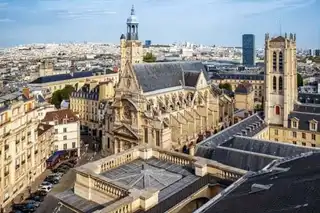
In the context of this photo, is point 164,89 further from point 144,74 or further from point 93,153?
point 93,153

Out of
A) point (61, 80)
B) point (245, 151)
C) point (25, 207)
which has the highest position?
point (61, 80)

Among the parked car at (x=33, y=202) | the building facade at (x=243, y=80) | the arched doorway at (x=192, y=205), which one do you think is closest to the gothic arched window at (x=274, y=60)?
the parked car at (x=33, y=202)

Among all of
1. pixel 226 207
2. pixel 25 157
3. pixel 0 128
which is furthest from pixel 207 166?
pixel 25 157

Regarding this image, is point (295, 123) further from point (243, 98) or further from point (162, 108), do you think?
point (243, 98)

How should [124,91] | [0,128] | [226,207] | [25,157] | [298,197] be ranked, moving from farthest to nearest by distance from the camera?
[124,91] → [25,157] → [0,128] → [226,207] → [298,197]

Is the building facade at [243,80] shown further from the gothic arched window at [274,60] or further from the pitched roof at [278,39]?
the pitched roof at [278,39]

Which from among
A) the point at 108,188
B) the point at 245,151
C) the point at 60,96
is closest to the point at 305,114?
the point at 245,151
